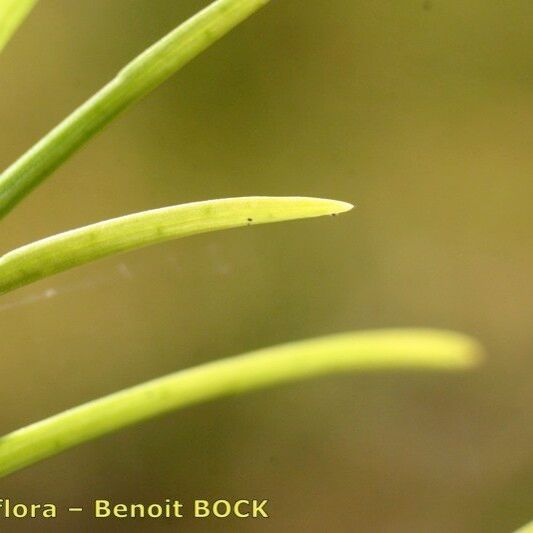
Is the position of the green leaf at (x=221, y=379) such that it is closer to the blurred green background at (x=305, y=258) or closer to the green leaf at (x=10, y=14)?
the green leaf at (x=10, y=14)

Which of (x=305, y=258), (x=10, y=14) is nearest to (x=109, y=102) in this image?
(x=10, y=14)

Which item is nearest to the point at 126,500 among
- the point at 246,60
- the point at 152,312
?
the point at 152,312

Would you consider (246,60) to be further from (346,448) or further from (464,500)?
(464,500)

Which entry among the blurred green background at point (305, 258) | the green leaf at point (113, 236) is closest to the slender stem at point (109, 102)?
the green leaf at point (113, 236)

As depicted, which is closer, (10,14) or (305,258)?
(10,14)

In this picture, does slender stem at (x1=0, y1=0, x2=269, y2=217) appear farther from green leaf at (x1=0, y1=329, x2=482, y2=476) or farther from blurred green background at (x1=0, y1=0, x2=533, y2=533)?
blurred green background at (x1=0, y1=0, x2=533, y2=533)

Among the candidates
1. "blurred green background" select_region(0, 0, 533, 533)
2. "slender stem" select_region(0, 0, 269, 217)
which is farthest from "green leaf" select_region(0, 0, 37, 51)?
"blurred green background" select_region(0, 0, 533, 533)

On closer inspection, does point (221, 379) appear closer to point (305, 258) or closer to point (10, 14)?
→ point (10, 14)
